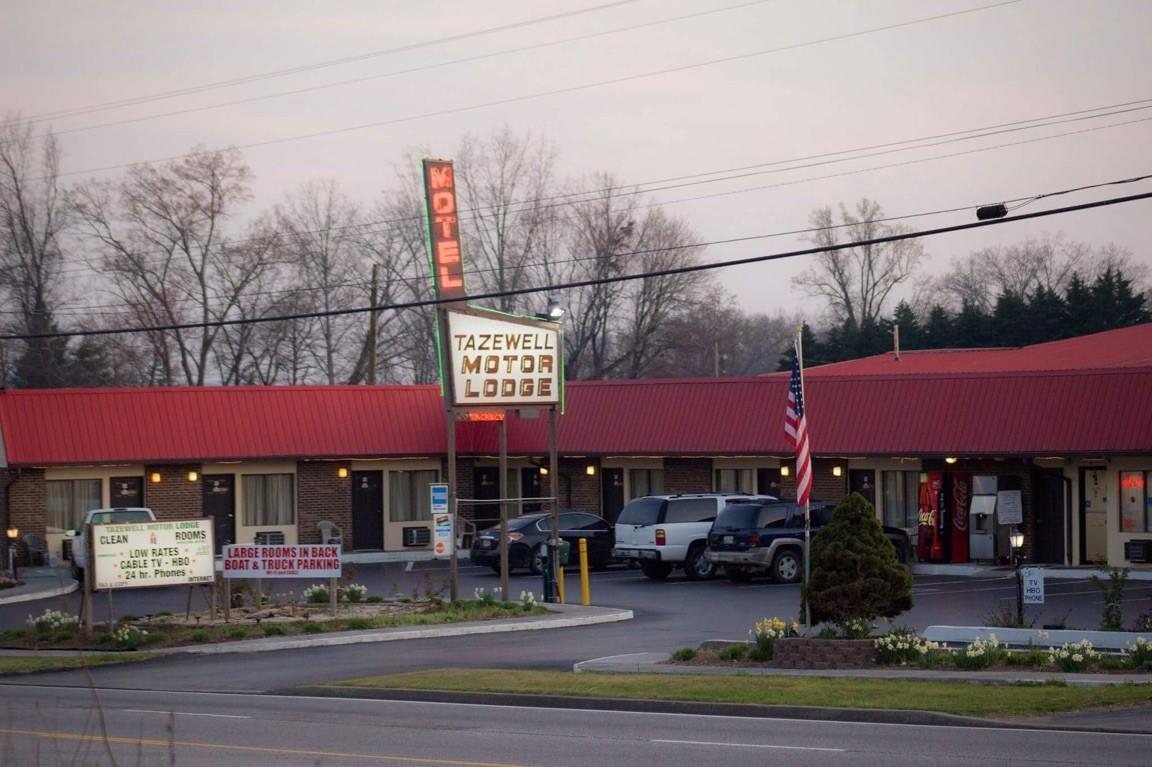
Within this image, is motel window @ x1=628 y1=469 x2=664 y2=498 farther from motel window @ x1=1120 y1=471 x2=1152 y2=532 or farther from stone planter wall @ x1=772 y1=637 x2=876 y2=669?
stone planter wall @ x1=772 y1=637 x2=876 y2=669

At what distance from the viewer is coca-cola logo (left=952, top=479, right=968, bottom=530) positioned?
1385 inches

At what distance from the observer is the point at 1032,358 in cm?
4347

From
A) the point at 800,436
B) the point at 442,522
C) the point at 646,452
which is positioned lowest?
the point at 442,522

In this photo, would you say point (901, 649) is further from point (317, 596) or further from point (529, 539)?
point (529, 539)

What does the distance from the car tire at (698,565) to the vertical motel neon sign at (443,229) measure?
1023 cm

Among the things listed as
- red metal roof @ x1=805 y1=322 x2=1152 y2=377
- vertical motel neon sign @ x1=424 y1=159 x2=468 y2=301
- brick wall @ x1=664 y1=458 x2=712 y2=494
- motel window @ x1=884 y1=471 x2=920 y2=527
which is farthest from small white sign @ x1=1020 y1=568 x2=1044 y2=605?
brick wall @ x1=664 y1=458 x2=712 y2=494

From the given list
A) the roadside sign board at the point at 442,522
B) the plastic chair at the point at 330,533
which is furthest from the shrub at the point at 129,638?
the plastic chair at the point at 330,533

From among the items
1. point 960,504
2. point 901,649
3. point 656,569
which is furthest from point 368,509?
point 901,649

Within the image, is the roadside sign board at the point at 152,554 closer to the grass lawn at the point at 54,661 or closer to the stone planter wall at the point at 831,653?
the grass lawn at the point at 54,661

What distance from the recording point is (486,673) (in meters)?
18.3

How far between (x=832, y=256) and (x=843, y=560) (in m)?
67.6

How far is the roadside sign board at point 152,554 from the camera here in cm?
2411

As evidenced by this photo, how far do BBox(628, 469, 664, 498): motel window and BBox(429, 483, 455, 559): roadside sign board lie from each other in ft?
48.7

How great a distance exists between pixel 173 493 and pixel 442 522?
671 inches
